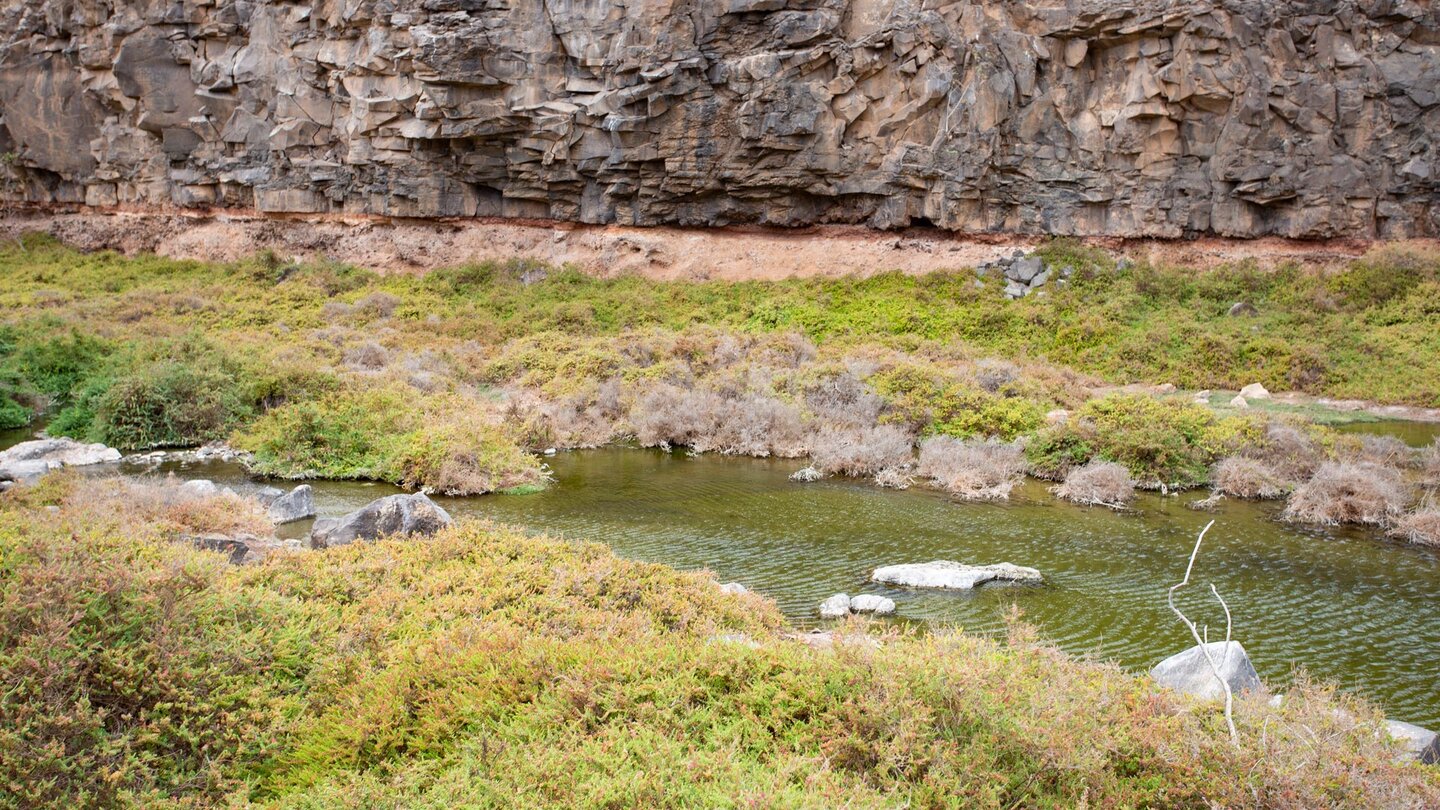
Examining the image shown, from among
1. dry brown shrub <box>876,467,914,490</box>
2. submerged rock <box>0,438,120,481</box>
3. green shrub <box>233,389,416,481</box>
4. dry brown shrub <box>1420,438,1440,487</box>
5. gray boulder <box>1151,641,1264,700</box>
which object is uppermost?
gray boulder <box>1151,641,1264,700</box>

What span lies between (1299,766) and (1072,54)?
3166 centimetres

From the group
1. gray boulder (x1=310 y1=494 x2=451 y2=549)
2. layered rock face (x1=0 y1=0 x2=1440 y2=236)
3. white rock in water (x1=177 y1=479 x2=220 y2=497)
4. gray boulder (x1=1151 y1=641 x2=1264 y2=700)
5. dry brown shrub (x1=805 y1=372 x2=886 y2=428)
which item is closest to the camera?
gray boulder (x1=1151 y1=641 x2=1264 y2=700)

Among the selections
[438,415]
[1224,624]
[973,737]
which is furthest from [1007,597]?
[438,415]

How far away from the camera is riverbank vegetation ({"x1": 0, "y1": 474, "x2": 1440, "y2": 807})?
451 cm

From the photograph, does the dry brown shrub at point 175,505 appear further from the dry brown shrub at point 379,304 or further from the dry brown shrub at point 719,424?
the dry brown shrub at point 379,304

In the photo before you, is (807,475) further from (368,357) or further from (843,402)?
(368,357)

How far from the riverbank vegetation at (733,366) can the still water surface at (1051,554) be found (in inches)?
40.5

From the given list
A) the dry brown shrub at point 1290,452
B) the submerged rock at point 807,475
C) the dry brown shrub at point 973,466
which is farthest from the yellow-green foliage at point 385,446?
the dry brown shrub at point 1290,452

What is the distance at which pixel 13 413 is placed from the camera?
63.6ft

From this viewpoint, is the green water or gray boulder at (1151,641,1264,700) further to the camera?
the green water

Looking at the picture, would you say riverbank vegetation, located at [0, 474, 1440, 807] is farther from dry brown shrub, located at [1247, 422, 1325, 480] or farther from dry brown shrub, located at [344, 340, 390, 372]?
dry brown shrub, located at [344, 340, 390, 372]

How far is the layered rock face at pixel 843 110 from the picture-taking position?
30141 millimetres

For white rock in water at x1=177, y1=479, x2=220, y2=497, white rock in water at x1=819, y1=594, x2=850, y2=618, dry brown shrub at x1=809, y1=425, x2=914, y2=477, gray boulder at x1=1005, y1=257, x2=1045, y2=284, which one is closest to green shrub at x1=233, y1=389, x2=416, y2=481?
white rock in water at x1=177, y1=479, x2=220, y2=497

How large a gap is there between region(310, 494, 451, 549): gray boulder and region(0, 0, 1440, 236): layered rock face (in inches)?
964
